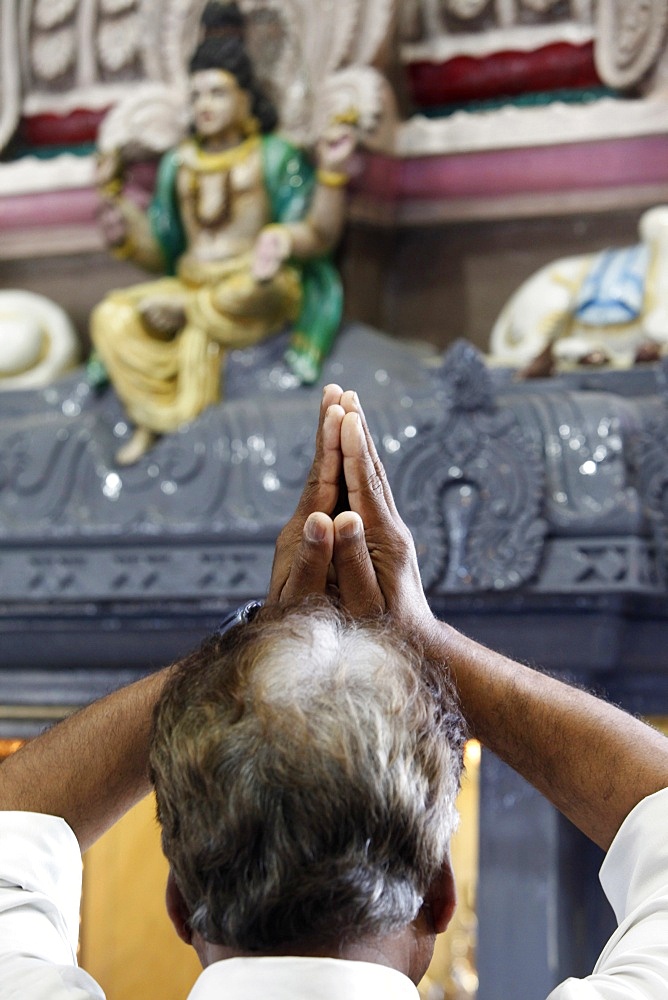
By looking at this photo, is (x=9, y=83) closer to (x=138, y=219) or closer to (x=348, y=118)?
(x=138, y=219)

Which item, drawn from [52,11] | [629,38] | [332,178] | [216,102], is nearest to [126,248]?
[216,102]

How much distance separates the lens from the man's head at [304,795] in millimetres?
Answer: 754

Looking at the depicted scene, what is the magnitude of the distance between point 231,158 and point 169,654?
1.05m

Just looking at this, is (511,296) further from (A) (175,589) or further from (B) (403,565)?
(B) (403,565)

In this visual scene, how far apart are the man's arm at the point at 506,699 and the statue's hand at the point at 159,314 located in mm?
1749

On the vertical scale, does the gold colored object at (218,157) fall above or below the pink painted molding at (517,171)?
above

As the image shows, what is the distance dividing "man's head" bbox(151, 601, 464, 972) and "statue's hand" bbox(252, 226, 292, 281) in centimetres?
187

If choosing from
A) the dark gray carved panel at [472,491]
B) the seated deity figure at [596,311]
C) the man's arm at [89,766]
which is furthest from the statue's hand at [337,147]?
the man's arm at [89,766]

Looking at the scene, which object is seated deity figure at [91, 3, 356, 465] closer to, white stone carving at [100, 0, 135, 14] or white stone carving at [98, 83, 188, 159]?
white stone carving at [98, 83, 188, 159]

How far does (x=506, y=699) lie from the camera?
1.00 metres

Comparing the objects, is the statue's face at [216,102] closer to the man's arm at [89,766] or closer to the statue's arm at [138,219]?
the statue's arm at [138,219]

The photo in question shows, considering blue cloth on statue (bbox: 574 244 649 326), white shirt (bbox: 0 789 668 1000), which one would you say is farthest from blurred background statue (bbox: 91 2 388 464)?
white shirt (bbox: 0 789 668 1000)

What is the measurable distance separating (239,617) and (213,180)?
1.98 meters

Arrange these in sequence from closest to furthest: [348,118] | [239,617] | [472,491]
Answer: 1. [239,617]
2. [472,491]
3. [348,118]
